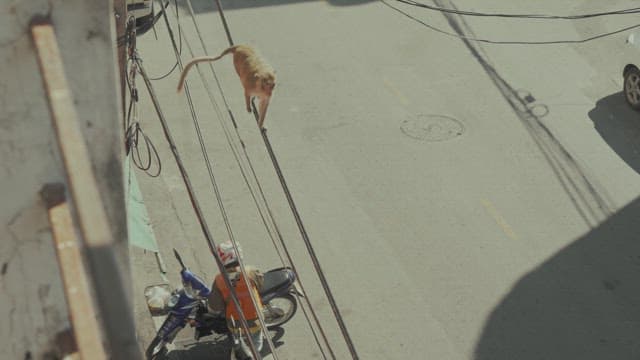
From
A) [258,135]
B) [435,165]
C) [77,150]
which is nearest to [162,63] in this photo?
[258,135]

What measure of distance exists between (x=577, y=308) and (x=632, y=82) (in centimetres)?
555

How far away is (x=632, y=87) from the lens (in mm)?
14531

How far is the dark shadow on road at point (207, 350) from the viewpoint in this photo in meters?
9.59

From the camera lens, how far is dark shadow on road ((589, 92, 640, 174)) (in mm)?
13432

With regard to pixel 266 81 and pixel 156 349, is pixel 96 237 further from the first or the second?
pixel 156 349

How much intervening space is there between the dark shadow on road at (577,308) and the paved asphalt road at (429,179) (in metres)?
0.02

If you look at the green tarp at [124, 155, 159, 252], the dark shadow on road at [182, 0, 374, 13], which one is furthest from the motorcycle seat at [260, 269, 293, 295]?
the dark shadow on road at [182, 0, 374, 13]

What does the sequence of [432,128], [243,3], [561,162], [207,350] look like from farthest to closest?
[243,3] → [432,128] → [561,162] → [207,350]

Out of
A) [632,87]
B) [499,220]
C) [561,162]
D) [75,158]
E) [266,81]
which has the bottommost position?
[75,158]

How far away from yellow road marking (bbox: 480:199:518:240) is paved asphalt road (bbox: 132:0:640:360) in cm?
3

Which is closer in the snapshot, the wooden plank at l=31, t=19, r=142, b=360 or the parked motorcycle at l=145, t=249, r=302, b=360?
the wooden plank at l=31, t=19, r=142, b=360

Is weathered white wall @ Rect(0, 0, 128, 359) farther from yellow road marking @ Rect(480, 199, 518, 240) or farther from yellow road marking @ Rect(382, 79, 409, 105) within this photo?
yellow road marking @ Rect(382, 79, 409, 105)

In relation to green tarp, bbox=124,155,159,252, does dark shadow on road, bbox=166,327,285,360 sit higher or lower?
lower

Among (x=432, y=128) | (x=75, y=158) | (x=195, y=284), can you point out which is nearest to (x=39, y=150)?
(x=75, y=158)
